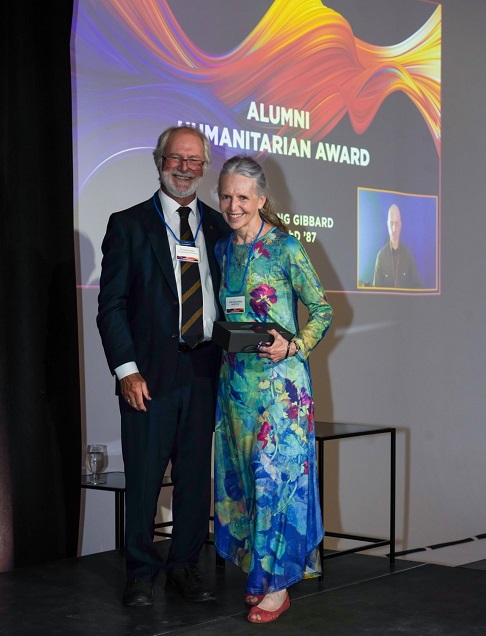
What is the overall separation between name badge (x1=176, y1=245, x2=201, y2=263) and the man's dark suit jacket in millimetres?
35

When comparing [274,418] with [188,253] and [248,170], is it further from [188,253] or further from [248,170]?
[248,170]

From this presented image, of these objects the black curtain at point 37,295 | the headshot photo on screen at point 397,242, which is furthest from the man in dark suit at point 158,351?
the headshot photo on screen at point 397,242

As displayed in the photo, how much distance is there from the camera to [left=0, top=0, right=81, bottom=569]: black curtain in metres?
3.59

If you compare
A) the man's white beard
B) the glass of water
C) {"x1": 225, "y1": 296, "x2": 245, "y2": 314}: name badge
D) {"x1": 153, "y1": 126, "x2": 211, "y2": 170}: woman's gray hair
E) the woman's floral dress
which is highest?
{"x1": 153, "y1": 126, "x2": 211, "y2": 170}: woman's gray hair

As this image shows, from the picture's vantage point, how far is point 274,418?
9.21 ft

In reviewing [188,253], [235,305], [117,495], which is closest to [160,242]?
[188,253]

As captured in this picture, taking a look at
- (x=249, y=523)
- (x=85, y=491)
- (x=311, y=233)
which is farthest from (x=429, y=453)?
(x=249, y=523)

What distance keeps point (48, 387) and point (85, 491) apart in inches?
19.7

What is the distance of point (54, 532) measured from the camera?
12.1 ft

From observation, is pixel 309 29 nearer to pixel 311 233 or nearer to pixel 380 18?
pixel 380 18

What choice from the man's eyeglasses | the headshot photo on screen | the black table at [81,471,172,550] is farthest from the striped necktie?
the headshot photo on screen

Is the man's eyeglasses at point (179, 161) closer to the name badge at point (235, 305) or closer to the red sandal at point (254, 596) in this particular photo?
the name badge at point (235, 305)

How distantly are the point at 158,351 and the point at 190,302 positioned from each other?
18 centimetres

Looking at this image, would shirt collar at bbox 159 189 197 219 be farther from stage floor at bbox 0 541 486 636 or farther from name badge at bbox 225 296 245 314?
stage floor at bbox 0 541 486 636
